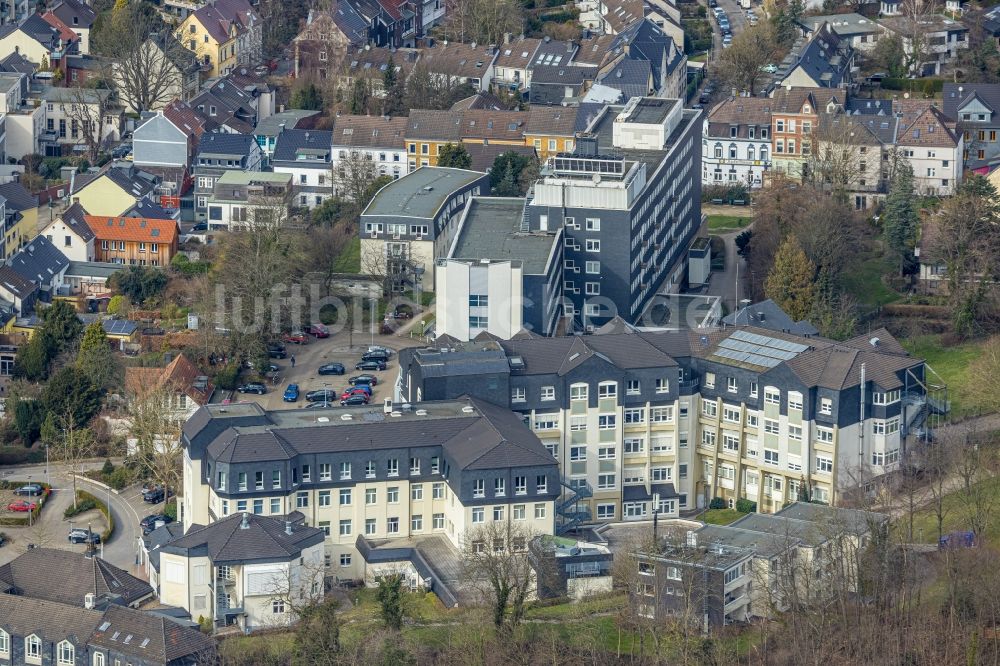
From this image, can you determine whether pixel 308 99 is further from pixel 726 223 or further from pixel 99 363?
pixel 99 363

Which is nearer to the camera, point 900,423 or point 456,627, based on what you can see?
point 456,627

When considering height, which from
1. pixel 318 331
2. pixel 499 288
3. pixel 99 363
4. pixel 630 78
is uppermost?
pixel 630 78

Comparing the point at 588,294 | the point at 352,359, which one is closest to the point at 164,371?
the point at 352,359

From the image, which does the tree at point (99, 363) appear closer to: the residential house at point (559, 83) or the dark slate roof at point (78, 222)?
the dark slate roof at point (78, 222)

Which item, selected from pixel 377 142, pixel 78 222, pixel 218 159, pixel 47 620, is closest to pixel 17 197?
pixel 78 222

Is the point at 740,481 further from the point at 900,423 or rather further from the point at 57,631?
the point at 57,631

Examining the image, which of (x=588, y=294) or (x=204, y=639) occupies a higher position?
(x=588, y=294)
